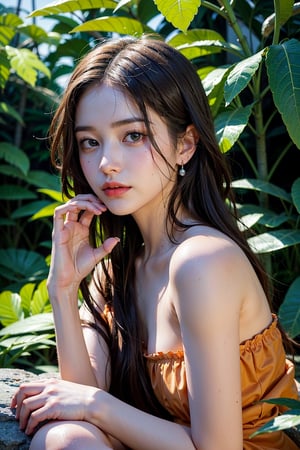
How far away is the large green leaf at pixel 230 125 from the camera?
2465 mm

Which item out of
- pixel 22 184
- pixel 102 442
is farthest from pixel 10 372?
pixel 22 184

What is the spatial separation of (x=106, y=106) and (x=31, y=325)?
1229 millimetres

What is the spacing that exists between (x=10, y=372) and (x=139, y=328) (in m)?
0.48

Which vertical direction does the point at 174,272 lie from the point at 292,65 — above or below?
below

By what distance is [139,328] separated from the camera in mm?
2092

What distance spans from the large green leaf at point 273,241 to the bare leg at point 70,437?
1133 mm

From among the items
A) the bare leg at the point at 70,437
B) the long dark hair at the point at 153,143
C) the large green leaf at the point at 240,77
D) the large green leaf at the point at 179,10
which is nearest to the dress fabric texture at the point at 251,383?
the long dark hair at the point at 153,143

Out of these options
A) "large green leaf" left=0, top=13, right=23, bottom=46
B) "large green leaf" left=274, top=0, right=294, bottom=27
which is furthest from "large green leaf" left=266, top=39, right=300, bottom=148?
"large green leaf" left=0, top=13, right=23, bottom=46

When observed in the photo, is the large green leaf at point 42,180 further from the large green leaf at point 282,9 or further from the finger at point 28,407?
the finger at point 28,407

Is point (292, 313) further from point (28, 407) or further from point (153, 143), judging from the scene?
point (28, 407)

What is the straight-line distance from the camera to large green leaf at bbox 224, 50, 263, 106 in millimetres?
2268

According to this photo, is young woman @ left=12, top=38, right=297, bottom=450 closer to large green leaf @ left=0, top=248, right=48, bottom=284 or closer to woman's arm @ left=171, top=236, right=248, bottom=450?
woman's arm @ left=171, top=236, right=248, bottom=450

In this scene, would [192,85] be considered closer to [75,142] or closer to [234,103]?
[75,142]

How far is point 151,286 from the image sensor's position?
207 cm
